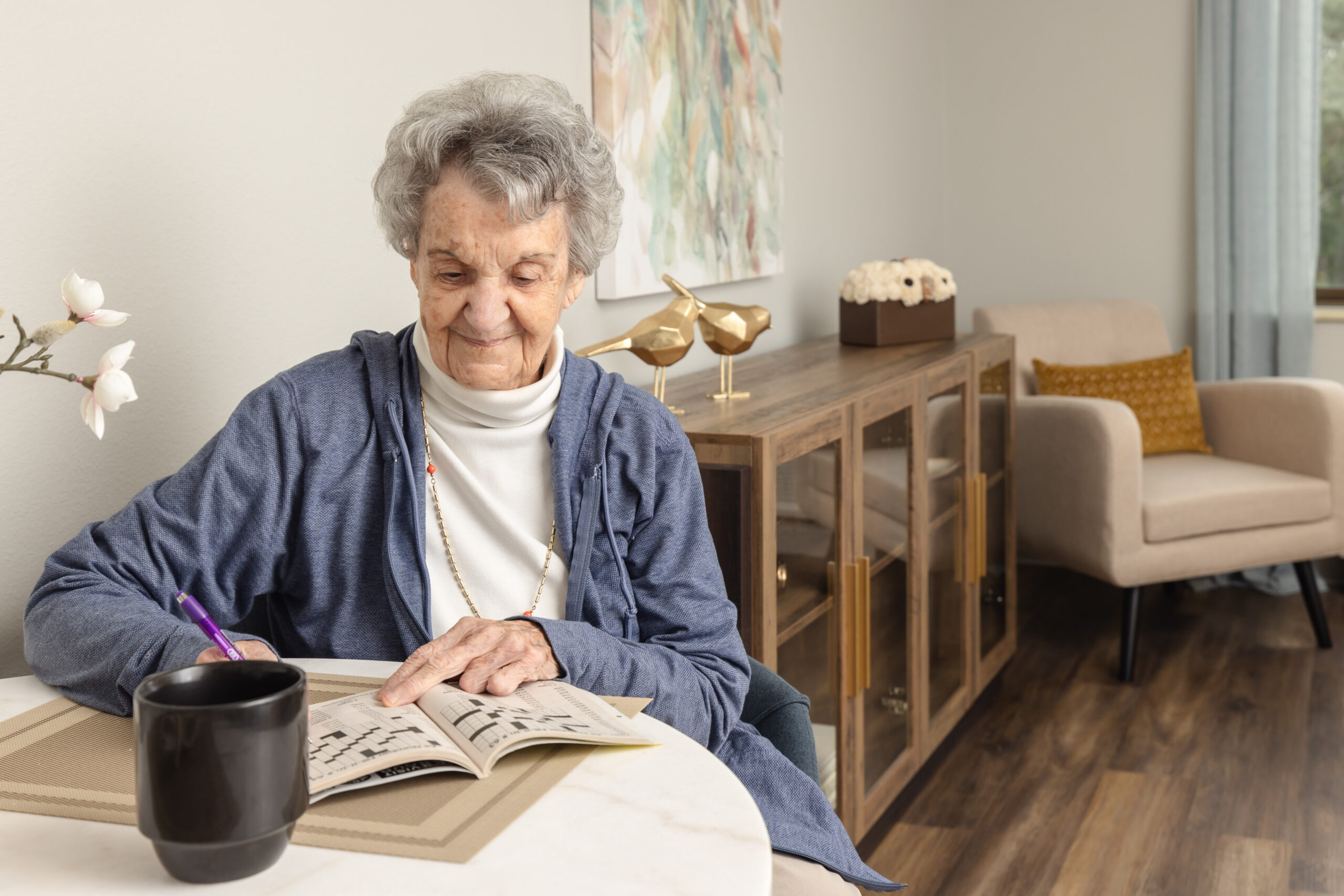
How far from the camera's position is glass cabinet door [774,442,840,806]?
176 cm

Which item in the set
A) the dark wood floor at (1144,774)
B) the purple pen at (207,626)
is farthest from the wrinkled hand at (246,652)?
the dark wood floor at (1144,774)

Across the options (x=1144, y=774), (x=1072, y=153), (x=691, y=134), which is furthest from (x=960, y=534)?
(x=1072, y=153)

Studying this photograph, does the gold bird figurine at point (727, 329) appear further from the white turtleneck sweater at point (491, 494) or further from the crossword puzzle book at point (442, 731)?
the crossword puzzle book at point (442, 731)

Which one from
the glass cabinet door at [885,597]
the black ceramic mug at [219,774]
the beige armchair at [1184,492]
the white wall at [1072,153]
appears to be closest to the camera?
the black ceramic mug at [219,774]

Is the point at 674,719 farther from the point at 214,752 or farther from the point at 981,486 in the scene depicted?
the point at 981,486

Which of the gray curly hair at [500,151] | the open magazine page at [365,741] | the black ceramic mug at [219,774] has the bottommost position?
the open magazine page at [365,741]

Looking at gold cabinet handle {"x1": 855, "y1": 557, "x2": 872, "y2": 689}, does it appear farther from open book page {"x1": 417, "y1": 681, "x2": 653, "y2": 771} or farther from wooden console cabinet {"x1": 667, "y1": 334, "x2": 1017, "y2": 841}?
open book page {"x1": 417, "y1": 681, "x2": 653, "y2": 771}

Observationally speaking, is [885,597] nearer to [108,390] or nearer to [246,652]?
[246,652]

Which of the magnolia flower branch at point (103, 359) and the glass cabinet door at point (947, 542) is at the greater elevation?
the magnolia flower branch at point (103, 359)

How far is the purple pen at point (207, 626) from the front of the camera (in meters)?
0.86

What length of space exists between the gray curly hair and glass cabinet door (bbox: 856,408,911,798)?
3.18ft

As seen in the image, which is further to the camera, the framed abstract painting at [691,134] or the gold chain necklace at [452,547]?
the framed abstract painting at [691,134]

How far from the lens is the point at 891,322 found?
2.80 metres

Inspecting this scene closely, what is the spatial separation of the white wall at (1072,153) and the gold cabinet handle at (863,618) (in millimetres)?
2447
